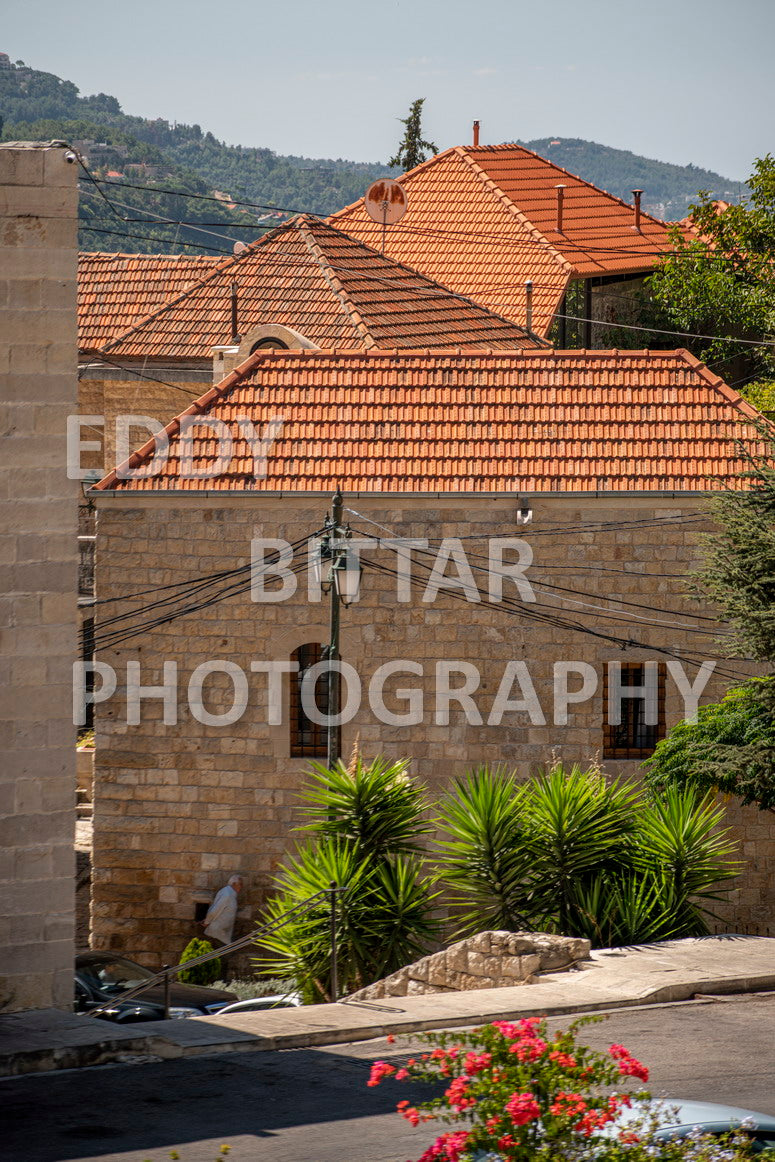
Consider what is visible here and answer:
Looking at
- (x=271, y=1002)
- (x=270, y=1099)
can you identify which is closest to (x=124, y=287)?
(x=271, y=1002)

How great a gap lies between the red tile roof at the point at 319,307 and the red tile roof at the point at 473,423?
12.3ft

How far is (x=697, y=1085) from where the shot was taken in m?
10.0

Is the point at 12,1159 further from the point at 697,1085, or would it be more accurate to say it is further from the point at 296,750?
the point at 296,750

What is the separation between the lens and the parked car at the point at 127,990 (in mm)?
13852

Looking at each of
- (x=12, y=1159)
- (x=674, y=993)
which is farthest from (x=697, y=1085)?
(x=12, y=1159)

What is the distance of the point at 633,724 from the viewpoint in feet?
63.5

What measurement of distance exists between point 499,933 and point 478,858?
121 cm

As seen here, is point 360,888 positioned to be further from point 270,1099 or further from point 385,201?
point 385,201

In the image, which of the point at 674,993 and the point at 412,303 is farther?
the point at 412,303

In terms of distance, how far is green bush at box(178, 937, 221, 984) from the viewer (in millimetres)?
18609

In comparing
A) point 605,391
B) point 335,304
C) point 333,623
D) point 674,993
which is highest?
point 335,304

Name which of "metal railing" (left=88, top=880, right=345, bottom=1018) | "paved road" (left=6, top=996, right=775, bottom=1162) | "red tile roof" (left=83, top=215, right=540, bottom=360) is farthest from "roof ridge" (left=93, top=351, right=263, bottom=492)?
"paved road" (left=6, top=996, right=775, bottom=1162)

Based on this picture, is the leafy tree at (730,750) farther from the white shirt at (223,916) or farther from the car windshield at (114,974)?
the car windshield at (114,974)

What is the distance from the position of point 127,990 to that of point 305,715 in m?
5.80
